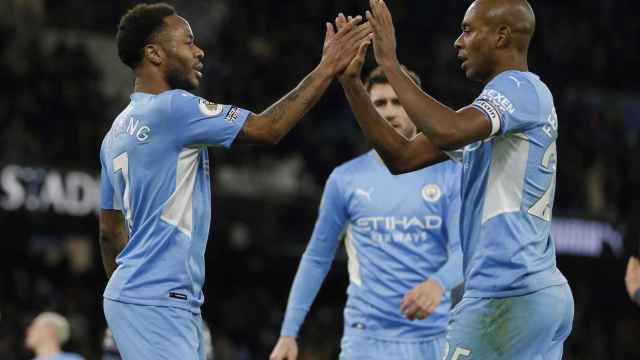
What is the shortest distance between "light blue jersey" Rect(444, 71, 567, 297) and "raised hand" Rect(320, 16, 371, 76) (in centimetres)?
79

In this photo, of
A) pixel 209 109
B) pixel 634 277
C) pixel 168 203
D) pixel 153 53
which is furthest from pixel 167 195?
pixel 634 277

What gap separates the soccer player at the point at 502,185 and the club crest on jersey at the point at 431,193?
1.91 metres

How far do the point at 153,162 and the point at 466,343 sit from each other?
5.01ft

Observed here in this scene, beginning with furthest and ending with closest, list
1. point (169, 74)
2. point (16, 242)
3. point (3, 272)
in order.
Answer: point (3, 272), point (16, 242), point (169, 74)

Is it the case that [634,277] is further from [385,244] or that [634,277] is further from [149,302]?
[149,302]

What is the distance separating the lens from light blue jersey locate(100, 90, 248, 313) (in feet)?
16.5

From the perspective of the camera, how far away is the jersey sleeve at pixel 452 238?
6.47 metres

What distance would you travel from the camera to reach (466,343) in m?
4.80

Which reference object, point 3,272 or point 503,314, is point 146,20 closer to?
point 503,314

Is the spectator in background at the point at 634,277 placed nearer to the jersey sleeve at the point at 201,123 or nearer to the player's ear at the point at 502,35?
the player's ear at the point at 502,35

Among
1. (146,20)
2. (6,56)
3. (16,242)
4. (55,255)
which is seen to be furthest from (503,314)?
(55,255)

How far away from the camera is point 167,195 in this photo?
504cm

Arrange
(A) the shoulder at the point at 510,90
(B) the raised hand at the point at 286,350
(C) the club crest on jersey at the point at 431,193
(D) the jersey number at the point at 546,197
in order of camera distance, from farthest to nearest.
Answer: (C) the club crest on jersey at the point at 431,193
(B) the raised hand at the point at 286,350
(D) the jersey number at the point at 546,197
(A) the shoulder at the point at 510,90

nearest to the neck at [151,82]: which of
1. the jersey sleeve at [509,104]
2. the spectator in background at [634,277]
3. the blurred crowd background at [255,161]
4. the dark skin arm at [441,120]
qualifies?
the dark skin arm at [441,120]
